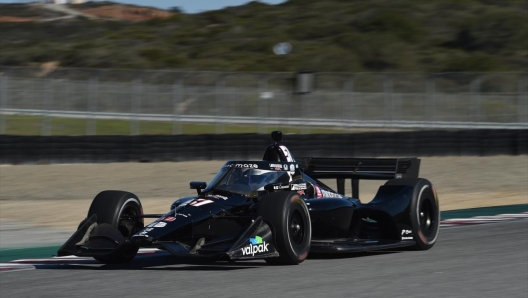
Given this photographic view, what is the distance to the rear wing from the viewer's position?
10.6 metres

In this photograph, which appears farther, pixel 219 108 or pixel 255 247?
pixel 219 108

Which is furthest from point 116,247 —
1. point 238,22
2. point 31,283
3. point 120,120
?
point 238,22

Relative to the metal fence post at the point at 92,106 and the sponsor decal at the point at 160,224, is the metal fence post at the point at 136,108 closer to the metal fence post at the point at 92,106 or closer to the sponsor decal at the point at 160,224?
the metal fence post at the point at 92,106

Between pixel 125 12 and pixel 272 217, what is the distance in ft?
297

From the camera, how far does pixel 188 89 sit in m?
33.2

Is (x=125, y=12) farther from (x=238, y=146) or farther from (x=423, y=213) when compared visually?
(x=423, y=213)

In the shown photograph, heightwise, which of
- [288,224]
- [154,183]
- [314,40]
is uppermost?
[314,40]

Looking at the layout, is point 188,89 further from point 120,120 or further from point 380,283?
point 380,283

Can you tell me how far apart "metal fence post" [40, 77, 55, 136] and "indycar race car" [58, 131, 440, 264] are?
19.8 meters

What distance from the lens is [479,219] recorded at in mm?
13797

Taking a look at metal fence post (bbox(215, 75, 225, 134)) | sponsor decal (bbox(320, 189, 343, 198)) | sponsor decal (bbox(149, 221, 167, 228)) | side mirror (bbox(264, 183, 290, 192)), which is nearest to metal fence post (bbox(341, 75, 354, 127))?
metal fence post (bbox(215, 75, 225, 134))

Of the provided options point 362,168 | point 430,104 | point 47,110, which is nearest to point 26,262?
point 362,168

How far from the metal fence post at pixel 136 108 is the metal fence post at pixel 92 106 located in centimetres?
129

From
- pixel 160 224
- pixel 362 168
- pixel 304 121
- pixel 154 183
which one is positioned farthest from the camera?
pixel 304 121
